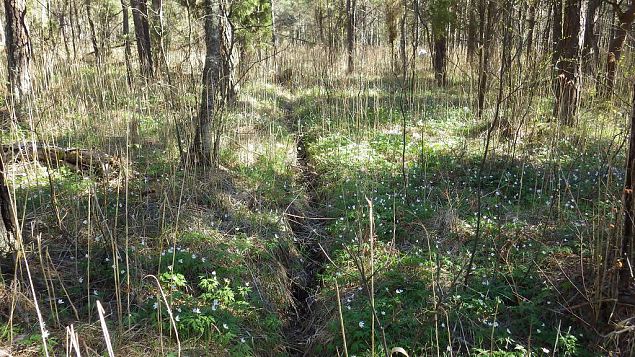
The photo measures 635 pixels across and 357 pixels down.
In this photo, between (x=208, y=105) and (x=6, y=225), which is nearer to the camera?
(x=6, y=225)

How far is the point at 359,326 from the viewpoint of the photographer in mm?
2713

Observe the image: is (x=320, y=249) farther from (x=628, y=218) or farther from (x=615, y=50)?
(x=615, y=50)

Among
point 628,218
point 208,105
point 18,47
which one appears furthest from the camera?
point 18,47

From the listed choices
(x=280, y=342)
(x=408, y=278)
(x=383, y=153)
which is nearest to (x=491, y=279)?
(x=408, y=278)

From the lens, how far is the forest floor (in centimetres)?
254

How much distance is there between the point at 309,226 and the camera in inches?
171

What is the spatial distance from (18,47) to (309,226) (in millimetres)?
4468

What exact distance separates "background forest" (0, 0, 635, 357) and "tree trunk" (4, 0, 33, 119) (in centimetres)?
3

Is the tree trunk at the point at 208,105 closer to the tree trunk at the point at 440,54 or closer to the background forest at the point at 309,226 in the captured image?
the background forest at the point at 309,226

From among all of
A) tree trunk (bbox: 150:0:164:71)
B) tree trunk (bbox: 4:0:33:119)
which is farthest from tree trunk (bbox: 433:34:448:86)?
tree trunk (bbox: 4:0:33:119)

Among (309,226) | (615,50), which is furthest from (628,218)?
(615,50)

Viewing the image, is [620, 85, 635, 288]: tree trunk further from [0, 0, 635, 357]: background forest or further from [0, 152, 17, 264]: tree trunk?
[0, 152, 17, 264]: tree trunk

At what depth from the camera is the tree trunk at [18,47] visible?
5.65 meters

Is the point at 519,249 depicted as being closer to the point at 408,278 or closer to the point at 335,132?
the point at 408,278
